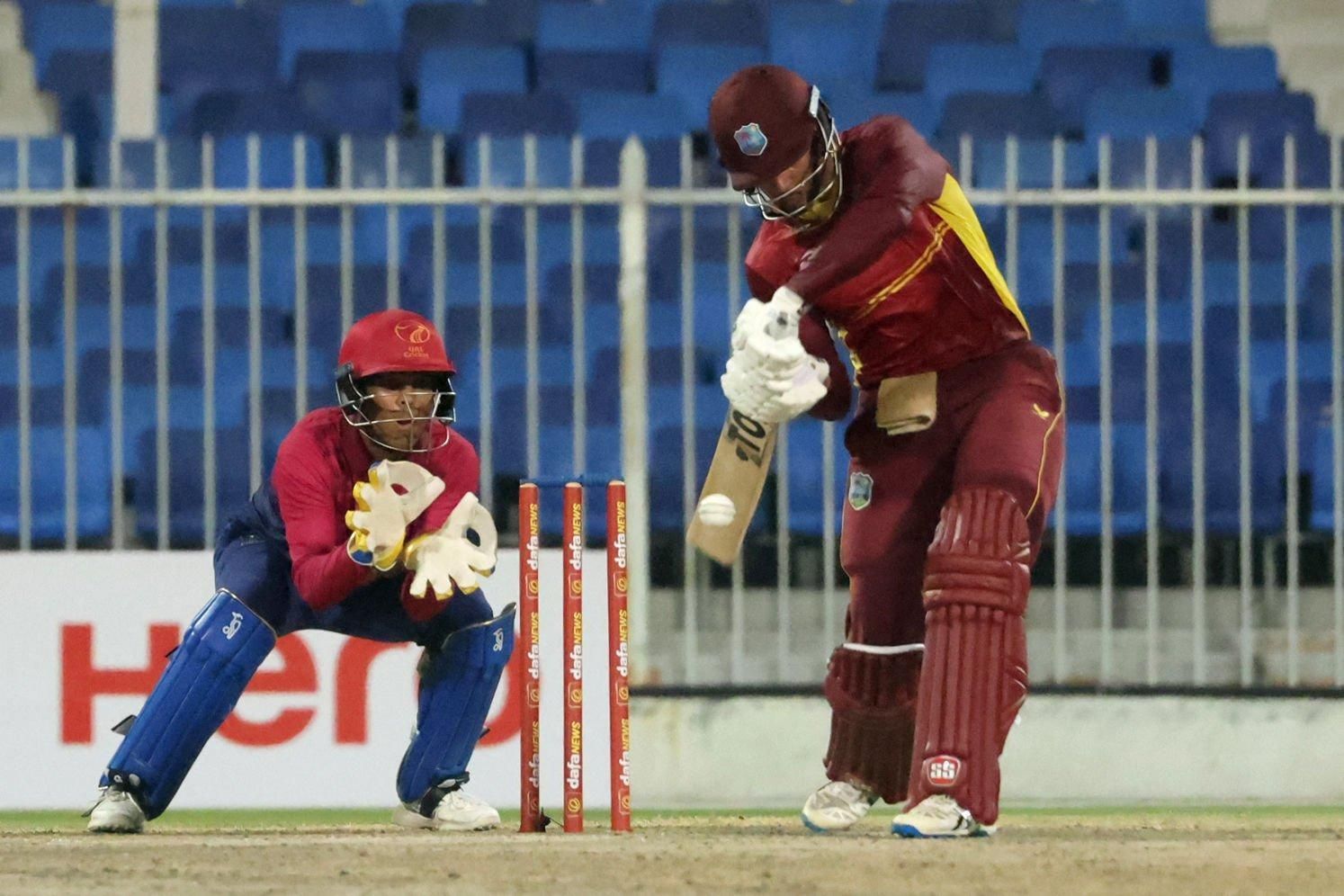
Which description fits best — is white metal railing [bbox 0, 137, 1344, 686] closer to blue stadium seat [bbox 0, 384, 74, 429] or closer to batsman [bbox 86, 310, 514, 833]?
blue stadium seat [bbox 0, 384, 74, 429]

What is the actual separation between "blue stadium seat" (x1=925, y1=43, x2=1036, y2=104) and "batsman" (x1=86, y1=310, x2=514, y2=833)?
5026 millimetres

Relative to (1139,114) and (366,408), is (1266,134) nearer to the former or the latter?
(1139,114)

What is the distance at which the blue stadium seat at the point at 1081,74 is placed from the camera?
9.98 meters

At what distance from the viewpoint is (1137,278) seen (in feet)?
28.3

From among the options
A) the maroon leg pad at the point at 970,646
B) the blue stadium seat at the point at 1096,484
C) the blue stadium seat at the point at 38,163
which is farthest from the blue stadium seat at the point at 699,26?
the maroon leg pad at the point at 970,646

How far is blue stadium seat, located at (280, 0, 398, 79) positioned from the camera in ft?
34.0

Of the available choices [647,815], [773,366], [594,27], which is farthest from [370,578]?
[594,27]

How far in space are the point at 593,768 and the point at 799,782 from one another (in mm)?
679

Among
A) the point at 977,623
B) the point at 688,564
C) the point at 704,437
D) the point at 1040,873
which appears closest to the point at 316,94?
the point at 704,437

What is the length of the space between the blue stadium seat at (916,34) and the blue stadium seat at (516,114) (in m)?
1.47

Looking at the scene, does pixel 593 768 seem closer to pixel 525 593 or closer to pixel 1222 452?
pixel 525 593

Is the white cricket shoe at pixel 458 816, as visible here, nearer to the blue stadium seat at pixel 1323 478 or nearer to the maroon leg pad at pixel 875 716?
the maroon leg pad at pixel 875 716

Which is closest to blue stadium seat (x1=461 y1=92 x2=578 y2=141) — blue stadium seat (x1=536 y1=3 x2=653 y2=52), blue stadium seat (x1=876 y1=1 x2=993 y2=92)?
blue stadium seat (x1=536 y1=3 x2=653 y2=52)

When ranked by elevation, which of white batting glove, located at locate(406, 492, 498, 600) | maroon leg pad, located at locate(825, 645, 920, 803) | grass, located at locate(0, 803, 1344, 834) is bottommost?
grass, located at locate(0, 803, 1344, 834)
